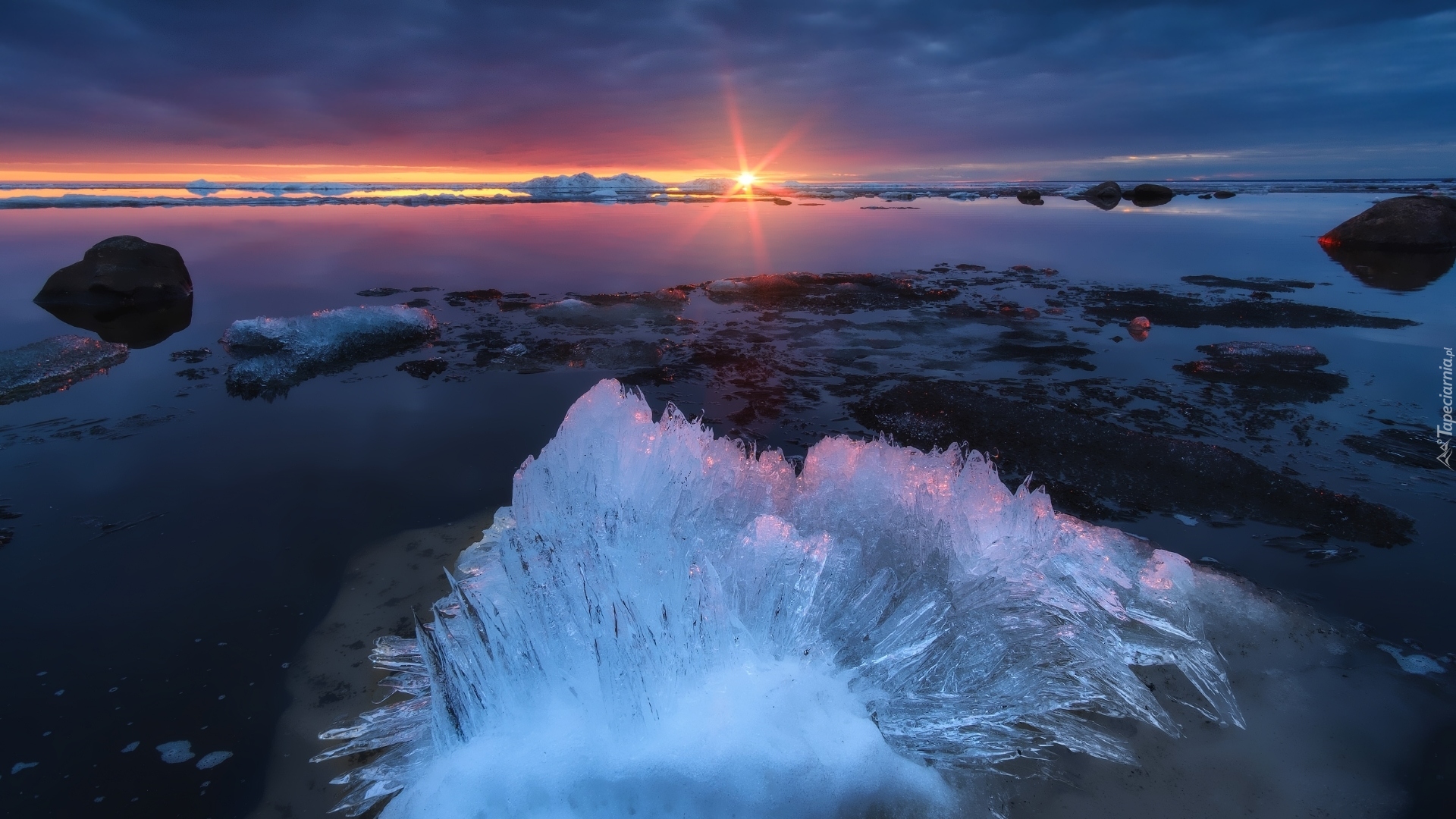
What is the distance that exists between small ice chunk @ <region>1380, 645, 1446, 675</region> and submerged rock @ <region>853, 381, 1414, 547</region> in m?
1.10

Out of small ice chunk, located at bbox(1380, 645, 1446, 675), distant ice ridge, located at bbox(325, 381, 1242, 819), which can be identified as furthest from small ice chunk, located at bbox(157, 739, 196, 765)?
small ice chunk, located at bbox(1380, 645, 1446, 675)

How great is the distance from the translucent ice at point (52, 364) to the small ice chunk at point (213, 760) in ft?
20.3

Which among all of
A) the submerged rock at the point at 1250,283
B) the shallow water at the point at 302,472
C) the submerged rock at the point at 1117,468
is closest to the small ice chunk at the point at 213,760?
the shallow water at the point at 302,472

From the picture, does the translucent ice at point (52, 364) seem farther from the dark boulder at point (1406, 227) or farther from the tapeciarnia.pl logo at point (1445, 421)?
the dark boulder at point (1406, 227)

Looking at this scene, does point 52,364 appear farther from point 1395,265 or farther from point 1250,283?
point 1395,265

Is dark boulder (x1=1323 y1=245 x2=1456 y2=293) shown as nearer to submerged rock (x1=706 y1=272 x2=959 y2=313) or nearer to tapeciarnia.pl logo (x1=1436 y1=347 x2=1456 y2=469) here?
tapeciarnia.pl logo (x1=1436 y1=347 x2=1456 y2=469)

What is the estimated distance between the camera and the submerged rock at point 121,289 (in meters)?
9.74

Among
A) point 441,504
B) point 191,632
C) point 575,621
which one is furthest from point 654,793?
point 441,504

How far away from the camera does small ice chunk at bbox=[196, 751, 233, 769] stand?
2363 millimetres

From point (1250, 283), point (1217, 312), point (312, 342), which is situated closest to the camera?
point (312, 342)

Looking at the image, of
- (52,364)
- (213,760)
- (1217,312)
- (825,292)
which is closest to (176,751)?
(213,760)

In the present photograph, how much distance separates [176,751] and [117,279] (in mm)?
11663

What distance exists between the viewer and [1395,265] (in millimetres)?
13914

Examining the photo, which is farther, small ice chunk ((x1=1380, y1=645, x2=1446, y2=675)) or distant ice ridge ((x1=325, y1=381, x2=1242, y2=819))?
small ice chunk ((x1=1380, y1=645, x2=1446, y2=675))
